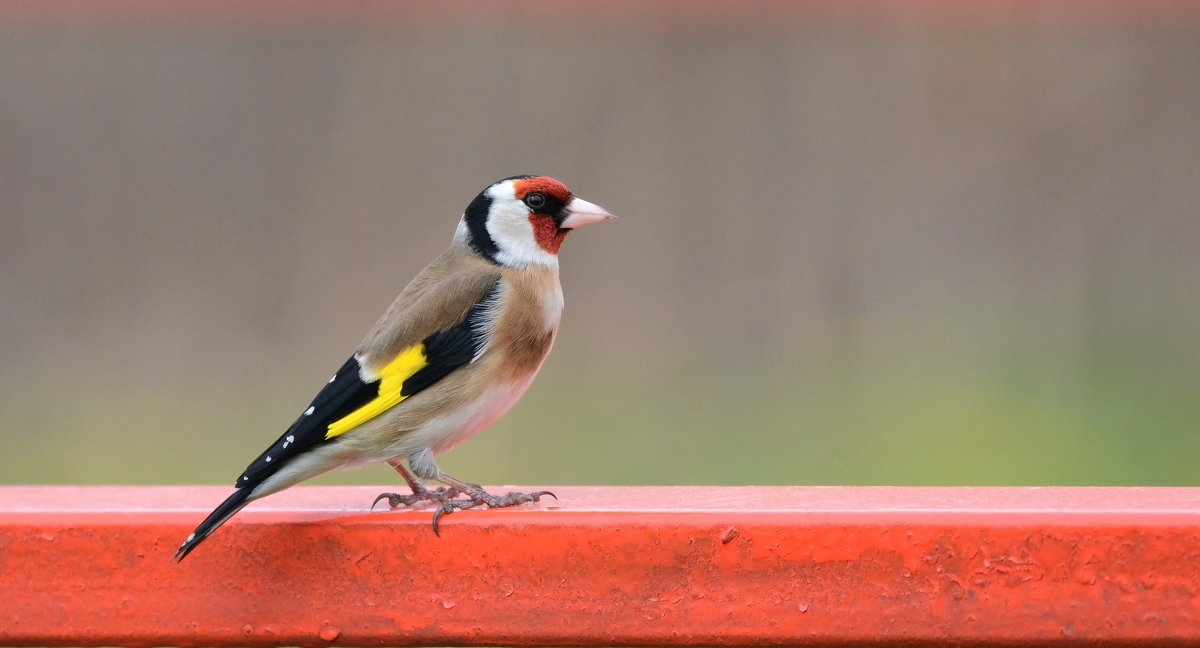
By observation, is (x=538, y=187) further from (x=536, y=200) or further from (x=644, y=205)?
(x=644, y=205)

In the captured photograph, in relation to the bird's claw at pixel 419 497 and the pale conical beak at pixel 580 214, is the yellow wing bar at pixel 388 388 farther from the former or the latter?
the pale conical beak at pixel 580 214

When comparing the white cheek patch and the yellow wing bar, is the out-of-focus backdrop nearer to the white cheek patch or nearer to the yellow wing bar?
the white cheek patch

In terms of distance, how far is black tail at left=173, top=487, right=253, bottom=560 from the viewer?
161cm

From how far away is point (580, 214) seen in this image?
2254 millimetres

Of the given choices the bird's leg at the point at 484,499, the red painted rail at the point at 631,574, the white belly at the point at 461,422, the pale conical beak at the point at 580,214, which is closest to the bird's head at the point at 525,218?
the pale conical beak at the point at 580,214

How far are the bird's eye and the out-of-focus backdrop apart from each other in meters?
3.37

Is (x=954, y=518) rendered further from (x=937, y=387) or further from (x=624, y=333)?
(x=937, y=387)

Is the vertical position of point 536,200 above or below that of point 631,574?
above

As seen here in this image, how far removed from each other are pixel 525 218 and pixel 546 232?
4 centimetres

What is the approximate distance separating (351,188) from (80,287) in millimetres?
1363

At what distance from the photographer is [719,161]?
6.40 meters

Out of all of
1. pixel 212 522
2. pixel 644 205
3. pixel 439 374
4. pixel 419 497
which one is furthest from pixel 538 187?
pixel 644 205

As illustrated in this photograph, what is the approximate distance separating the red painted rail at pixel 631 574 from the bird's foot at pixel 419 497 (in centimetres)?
26

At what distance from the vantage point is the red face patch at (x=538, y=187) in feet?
7.43
